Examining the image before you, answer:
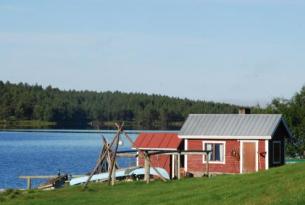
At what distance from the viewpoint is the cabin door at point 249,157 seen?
42.9m

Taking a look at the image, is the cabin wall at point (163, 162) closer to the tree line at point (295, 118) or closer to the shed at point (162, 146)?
the shed at point (162, 146)

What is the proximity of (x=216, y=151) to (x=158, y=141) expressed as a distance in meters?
4.16

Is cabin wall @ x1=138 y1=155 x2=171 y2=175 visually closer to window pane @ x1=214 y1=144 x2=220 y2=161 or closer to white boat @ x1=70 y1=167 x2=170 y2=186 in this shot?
white boat @ x1=70 y1=167 x2=170 y2=186

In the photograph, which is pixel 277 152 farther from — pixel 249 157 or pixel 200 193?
pixel 200 193

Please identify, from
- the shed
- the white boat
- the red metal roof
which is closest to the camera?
the white boat

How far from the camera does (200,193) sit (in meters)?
26.0

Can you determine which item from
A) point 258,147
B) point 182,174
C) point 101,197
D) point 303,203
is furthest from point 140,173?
point 303,203

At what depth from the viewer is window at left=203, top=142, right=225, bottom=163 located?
43584 mm

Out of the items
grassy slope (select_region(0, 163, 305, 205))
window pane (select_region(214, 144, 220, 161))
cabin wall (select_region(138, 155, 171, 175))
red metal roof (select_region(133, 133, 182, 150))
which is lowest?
grassy slope (select_region(0, 163, 305, 205))

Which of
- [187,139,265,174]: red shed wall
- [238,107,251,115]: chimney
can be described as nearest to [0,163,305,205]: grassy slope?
[187,139,265,174]: red shed wall

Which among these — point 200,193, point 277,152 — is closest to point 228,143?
point 277,152

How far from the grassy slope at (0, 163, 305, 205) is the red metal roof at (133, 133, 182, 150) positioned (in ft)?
36.2

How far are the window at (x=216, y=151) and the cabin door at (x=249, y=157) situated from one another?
1217 mm

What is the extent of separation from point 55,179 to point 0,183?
11683mm
